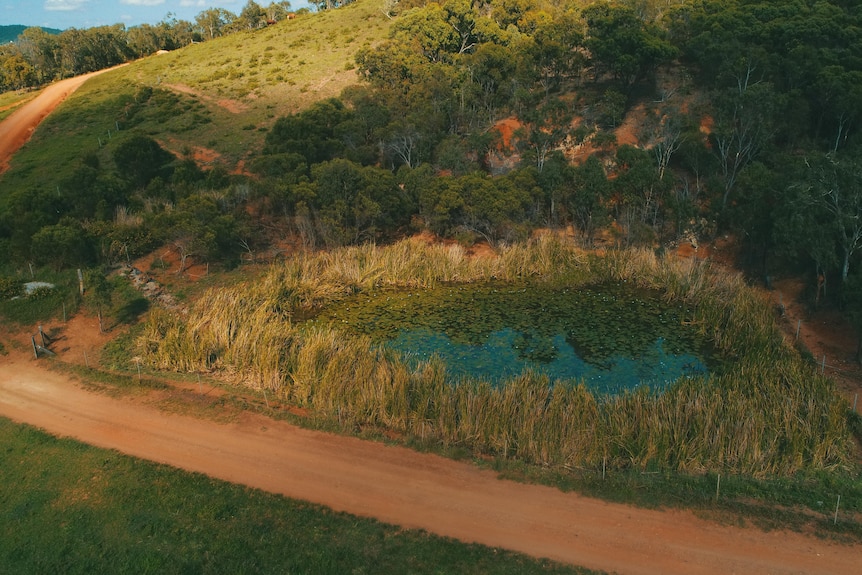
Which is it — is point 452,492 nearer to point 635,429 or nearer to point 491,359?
point 635,429

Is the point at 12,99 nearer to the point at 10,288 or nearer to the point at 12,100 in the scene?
the point at 12,100

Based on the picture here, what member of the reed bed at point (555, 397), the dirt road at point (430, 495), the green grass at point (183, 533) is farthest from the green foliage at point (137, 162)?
the green grass at point (183, 533)

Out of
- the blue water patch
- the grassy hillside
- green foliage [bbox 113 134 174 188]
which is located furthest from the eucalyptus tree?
the blue water patch

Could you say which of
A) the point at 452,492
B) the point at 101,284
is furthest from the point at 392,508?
the point at 101,284

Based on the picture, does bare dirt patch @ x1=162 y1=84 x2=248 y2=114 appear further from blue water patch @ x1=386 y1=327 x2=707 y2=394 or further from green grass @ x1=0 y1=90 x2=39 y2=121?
blue water patch @ x1=386 y1=327 x2=707 y2=394

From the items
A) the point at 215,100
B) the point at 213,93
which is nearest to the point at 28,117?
the point at 213,93

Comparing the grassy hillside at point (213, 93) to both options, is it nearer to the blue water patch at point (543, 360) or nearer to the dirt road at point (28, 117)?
the dirt road at point (28, 117)
